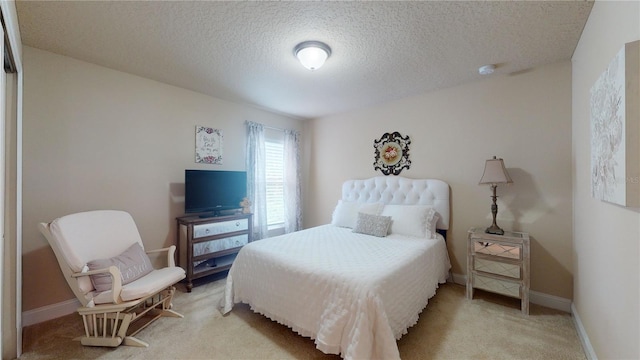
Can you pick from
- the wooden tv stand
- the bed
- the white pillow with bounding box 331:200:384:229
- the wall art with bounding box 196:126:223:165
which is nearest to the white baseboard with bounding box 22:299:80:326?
the wooden tv stand

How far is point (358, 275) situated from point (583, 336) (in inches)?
74.4

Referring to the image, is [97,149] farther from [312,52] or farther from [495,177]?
[495,177]

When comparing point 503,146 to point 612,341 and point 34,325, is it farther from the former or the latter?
point 34,325

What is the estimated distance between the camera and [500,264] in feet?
8.27

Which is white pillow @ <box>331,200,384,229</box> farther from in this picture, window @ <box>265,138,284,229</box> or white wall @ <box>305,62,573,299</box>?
window @ <box>265,138,284,229</box>

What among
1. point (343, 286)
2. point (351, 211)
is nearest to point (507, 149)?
point (351, 211)

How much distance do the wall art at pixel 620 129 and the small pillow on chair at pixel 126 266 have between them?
3.32m

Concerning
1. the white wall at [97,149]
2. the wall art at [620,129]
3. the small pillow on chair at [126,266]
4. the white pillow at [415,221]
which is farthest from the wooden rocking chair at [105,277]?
the wall art at [620,129]

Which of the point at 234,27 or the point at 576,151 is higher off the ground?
the point at 234,27

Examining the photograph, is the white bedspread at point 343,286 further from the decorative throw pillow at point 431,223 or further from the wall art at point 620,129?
the wall art at point 620,129

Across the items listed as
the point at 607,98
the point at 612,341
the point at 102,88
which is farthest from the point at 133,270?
the point at 607,98

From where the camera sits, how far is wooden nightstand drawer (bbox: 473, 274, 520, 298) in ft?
8.06

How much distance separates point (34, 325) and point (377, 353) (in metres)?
2.99

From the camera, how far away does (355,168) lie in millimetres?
4215
